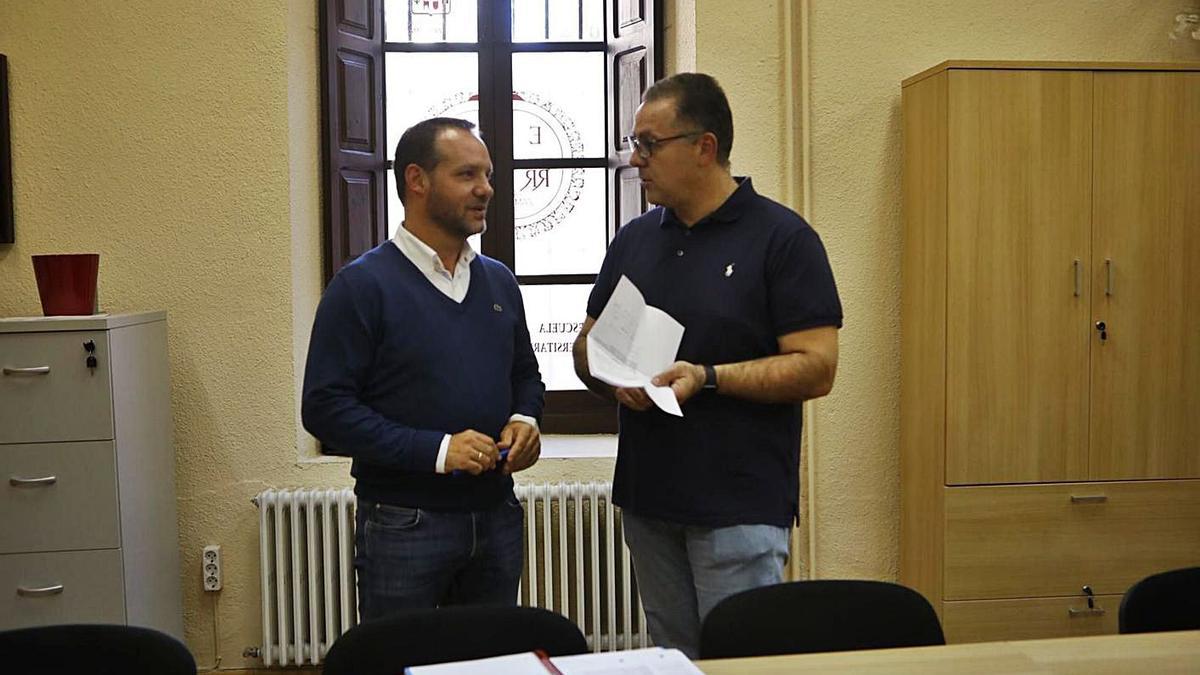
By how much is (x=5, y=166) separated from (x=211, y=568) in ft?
4.62

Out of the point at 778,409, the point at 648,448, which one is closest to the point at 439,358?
the point at 648,448

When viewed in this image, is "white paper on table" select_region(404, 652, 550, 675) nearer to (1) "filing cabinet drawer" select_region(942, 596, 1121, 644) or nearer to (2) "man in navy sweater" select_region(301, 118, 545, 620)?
(2) "man in navy sweater" select_region(301, 118, 545, 620)

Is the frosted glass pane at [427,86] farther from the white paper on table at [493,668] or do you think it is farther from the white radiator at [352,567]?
the white paper on table at [493,668]

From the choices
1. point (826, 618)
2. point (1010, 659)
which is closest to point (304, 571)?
point (826, 618)

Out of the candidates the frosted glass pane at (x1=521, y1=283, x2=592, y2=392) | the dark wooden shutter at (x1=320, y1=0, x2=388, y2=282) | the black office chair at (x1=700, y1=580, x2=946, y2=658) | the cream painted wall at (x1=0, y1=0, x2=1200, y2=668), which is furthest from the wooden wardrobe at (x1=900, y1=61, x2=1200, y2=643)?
the dark wooden shutter at (x1=320, y1=0, x2=388, y2=282)

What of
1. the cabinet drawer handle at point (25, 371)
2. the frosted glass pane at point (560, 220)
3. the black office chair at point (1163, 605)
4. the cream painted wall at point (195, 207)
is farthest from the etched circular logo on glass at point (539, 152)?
the black office chair at point (1163, 605)

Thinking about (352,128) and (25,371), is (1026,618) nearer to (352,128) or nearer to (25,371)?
(352,128)

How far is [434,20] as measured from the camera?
12.9ft

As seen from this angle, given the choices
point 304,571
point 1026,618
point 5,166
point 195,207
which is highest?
point 5,166

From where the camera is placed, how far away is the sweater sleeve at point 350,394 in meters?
2.21

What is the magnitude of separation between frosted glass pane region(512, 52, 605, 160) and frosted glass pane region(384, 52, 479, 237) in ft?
0.54

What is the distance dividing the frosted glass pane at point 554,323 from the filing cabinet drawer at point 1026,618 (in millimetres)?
1495

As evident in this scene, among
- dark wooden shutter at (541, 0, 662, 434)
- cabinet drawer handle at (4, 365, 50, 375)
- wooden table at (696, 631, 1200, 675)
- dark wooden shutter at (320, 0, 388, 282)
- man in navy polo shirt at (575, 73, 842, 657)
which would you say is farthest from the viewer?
dark wooden shutter at (541, 0, 662, 434)

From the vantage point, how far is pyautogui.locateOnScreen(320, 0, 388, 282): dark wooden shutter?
3705 mm
